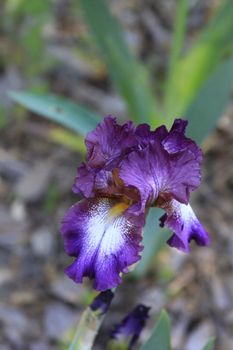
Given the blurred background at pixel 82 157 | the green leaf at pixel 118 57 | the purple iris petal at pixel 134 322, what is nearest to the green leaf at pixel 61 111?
the blurred background at pixel 82 157

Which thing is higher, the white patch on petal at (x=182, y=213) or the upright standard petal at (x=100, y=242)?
the white patch on petal at (x=182, y=213)

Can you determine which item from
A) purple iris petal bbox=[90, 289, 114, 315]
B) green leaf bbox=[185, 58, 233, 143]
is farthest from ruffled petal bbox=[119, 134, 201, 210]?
green leaf bbox=[185, 58, 233, 143]

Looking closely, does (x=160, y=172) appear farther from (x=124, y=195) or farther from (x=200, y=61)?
(x=200, y=61)

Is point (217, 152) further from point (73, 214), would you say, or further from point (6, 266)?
point (73, 214)

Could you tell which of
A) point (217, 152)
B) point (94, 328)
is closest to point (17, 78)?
point (217, 152)

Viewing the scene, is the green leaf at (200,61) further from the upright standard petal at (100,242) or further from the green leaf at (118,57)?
the upright standard petal at (100,242)

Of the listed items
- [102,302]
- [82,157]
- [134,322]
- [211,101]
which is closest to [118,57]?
[211,101]

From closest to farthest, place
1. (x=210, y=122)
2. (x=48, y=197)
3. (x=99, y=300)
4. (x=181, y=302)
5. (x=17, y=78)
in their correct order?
1. (x=99, y=300)
2. (x=210, y=122)
3. (x=181, y=302)
4. (x=48, y=197)
5. (x=17, y=78)
